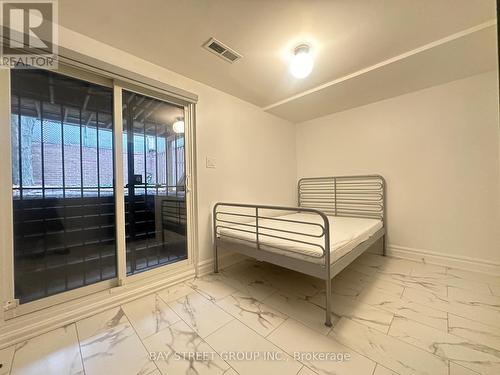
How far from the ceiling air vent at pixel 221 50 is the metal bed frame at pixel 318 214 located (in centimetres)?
142

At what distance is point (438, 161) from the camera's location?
2.34 metres

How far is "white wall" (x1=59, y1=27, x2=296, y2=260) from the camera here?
1.85 meters

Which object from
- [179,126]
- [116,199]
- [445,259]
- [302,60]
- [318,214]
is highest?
[302,60]

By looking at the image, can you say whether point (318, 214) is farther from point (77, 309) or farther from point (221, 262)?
point (77, 309)

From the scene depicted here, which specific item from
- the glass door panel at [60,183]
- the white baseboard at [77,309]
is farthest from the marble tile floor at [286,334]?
the glass door panel at [60,183]

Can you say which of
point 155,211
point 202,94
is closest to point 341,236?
point 155,211

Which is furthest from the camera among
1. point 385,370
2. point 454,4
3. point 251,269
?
point 251,269

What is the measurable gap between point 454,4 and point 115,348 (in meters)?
3.13

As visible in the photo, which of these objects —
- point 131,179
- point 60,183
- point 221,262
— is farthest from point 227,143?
point 60,183

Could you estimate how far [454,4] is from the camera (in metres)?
1.34

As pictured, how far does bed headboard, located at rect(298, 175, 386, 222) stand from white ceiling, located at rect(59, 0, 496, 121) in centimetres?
126

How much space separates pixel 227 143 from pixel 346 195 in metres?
1.94

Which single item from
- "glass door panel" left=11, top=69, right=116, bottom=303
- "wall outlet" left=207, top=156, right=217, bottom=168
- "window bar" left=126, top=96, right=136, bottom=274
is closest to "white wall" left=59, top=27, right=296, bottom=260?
"wall outlet" left=207, top=156, right=217, bottom=168

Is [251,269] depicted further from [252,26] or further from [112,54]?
[112,54]
